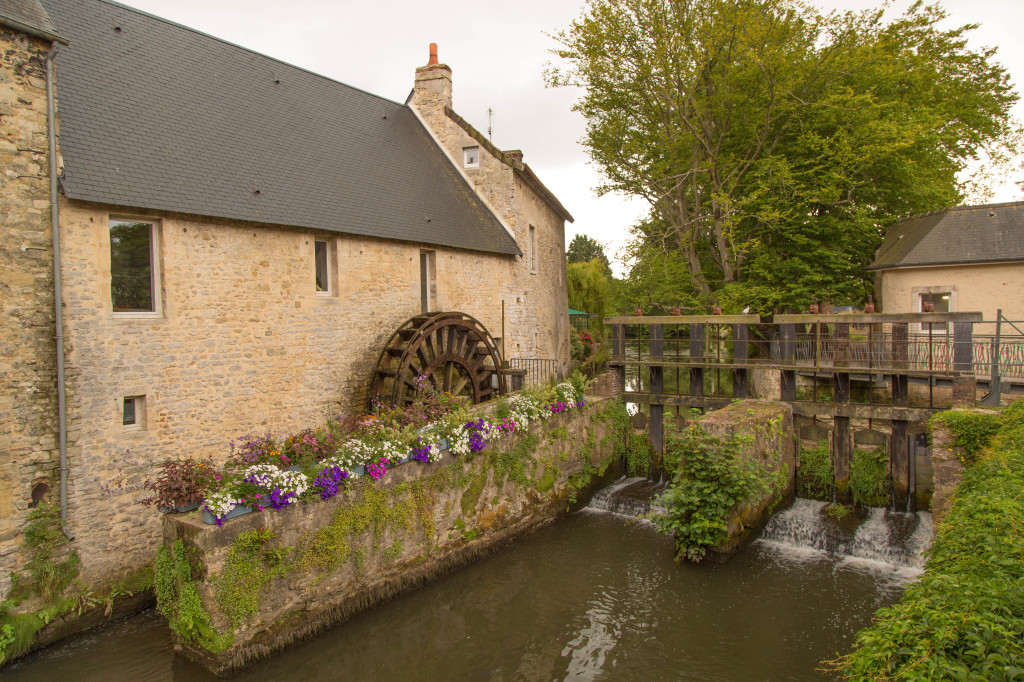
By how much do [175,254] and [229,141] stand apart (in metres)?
2.68

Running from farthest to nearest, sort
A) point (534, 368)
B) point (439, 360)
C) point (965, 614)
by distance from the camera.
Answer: point (534, 368) < point (439, 360) < point (965, 614)

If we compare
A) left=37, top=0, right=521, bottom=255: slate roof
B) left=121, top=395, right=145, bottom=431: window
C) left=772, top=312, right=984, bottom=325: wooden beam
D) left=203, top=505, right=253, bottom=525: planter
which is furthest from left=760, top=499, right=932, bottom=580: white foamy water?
left=121, top=395, right=145, bottom=431: window

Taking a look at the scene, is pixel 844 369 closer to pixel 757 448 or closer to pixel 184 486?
pixel 757 448

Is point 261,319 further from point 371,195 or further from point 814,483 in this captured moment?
point 814,483

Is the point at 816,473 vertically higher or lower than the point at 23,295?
lower

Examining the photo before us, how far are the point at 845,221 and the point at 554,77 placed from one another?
8.28 m

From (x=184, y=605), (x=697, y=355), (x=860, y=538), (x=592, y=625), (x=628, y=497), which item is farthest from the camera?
(x=697, y=355)

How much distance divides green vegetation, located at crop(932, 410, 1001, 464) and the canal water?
5.82ft

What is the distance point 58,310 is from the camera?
22.4 feet

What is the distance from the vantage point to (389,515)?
23.9 ft

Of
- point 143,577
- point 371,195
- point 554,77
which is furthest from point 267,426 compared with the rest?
point 554,77

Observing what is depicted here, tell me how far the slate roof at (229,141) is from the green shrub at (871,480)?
8176 mm

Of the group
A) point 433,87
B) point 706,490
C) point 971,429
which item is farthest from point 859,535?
point 433,87

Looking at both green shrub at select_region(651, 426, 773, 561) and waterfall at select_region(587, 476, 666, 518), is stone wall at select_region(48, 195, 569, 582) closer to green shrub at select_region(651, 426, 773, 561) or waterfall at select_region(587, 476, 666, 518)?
waterfall at select_region(587, 476, 666, 518)
